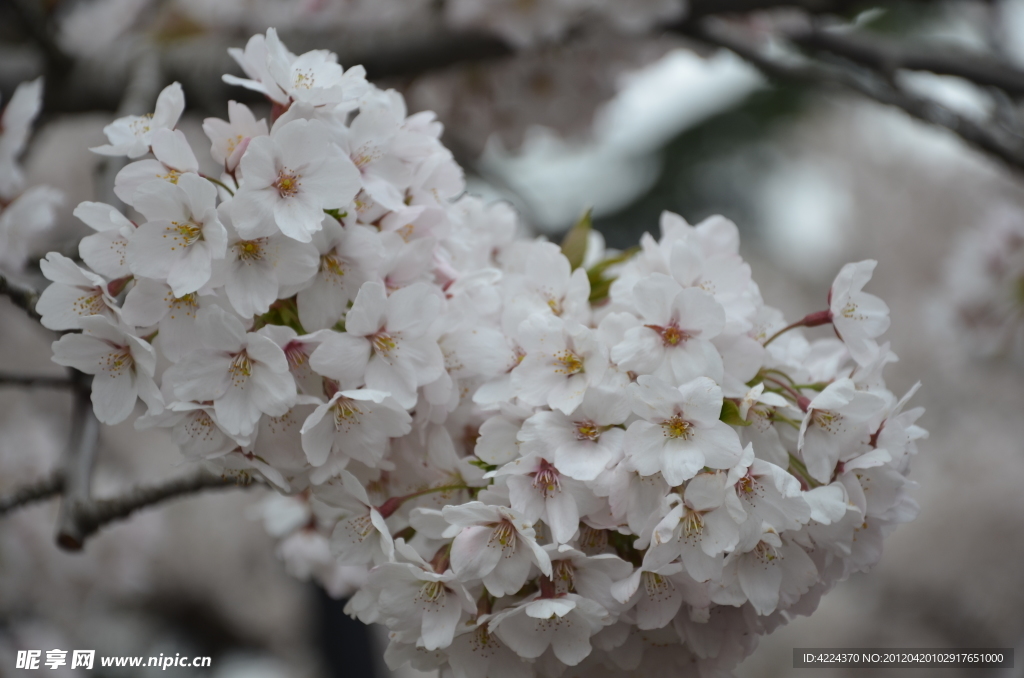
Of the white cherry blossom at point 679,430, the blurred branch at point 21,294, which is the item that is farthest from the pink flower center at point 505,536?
the blurred branch at point 21,294

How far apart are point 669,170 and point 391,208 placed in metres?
5.19

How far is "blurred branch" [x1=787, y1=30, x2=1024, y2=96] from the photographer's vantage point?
142 centimetres

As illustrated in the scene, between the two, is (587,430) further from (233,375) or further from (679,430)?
(233,375)

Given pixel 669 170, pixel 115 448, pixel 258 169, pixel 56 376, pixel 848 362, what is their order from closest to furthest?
pixel 258 169 → pixel 848 362 → pixel 56 376 → pixel 115 448 → pixel 669 170

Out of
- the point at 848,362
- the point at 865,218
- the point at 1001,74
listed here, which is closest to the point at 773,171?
the point at 865,218

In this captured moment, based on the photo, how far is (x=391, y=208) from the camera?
0.66 m

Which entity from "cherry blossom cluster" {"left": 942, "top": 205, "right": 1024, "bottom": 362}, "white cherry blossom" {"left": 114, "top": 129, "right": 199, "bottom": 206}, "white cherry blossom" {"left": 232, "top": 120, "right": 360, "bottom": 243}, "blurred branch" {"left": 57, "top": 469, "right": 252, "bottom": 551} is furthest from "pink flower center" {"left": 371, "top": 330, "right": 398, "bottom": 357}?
"cherry blossom cluster" {"left": 942, "top": 205, "right": 1024, "bottom": 362}

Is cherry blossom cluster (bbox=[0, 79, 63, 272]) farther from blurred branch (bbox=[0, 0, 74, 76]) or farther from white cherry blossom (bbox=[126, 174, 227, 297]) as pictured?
blurred branch (bbox=[0, 0, 74, 76])

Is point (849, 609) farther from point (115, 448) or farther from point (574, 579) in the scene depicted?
point (574, 579)

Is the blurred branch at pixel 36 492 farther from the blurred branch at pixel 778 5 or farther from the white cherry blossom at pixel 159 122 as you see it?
the blurred branch at pixel 778 5

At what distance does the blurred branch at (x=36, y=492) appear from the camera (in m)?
0.95

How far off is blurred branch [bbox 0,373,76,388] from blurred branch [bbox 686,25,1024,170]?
1.33m

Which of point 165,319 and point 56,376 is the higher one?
point 165,319

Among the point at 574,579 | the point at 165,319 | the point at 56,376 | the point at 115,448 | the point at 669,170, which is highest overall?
the point at 165,319
